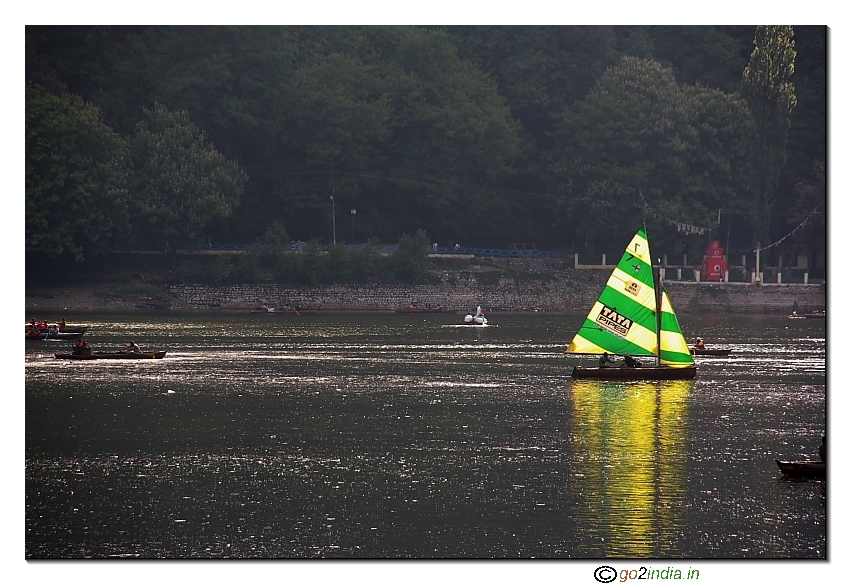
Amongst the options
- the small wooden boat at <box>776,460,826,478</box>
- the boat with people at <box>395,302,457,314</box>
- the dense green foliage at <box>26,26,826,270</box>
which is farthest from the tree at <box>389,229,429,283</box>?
the small wooden boat at <box>776,460,826,478</box>

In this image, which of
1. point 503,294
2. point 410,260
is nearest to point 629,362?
point 410,260

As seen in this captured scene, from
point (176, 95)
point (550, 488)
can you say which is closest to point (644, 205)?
point (176, 95)

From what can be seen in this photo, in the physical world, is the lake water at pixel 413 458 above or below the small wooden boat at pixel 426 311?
below

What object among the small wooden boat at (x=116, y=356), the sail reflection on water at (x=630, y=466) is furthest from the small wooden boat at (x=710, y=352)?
the small wooden boat at (x=116, y=356)

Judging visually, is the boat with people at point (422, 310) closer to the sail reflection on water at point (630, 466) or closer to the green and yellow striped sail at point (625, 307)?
the sail reflection on water at point (630, 466)

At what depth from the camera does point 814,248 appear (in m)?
100

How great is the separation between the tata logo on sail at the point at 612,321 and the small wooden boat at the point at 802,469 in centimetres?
1675

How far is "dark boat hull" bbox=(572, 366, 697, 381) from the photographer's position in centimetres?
4372

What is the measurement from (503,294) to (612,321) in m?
57.0

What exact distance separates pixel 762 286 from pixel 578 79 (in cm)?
2513

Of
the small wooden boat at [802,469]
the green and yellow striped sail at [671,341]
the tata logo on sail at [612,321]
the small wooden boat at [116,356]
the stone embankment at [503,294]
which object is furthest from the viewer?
the stone embankment at [503,294]

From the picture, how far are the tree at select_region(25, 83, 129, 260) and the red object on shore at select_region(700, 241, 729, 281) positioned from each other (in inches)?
1661

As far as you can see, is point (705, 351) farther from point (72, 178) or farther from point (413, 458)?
point (72, 178)

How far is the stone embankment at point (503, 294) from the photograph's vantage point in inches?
3863
